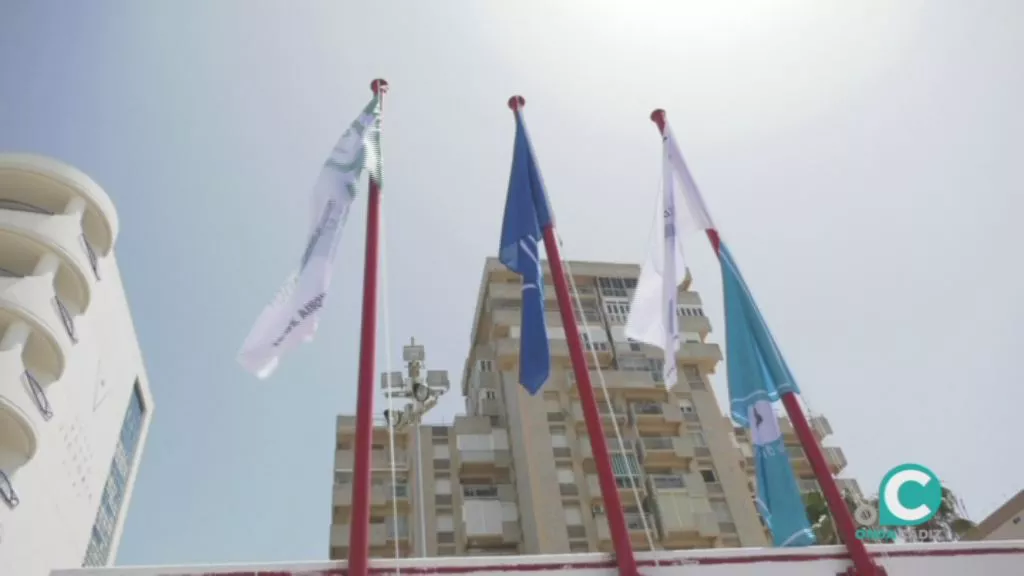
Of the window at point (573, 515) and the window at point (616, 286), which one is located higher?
the window at point (616, 286)

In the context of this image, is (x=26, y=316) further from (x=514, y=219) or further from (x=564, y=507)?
(x=564, y=507)

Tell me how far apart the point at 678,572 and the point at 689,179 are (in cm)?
755

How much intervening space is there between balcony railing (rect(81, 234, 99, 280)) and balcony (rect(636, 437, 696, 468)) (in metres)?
27.8

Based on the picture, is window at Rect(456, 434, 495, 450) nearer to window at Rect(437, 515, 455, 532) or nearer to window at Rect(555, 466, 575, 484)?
Result: window at Rect(437, 515, 455, 532)

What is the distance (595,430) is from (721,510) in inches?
1241

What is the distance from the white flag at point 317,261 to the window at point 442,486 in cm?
3103

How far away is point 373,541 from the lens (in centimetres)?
3803

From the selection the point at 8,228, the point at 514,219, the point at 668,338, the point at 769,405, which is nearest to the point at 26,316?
the point at 8,228

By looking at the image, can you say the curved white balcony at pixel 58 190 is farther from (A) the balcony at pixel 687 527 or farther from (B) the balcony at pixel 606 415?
(A) the balcony at pixel 687 527

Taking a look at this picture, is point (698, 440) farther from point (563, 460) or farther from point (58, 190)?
point (58, 190)

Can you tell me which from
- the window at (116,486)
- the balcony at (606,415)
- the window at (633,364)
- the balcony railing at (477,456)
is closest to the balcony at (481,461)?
the balcony railing at (477,456)

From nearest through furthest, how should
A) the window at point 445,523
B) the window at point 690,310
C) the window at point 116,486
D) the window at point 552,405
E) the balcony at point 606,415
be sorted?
the window at point 116,486, the window at point 445,523, the balcony at point 606,415, the window at point 552,405, the window at point 690,310

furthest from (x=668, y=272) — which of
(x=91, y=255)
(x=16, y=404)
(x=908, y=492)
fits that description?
(x=91, y=255)

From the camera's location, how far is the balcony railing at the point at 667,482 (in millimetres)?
39500
